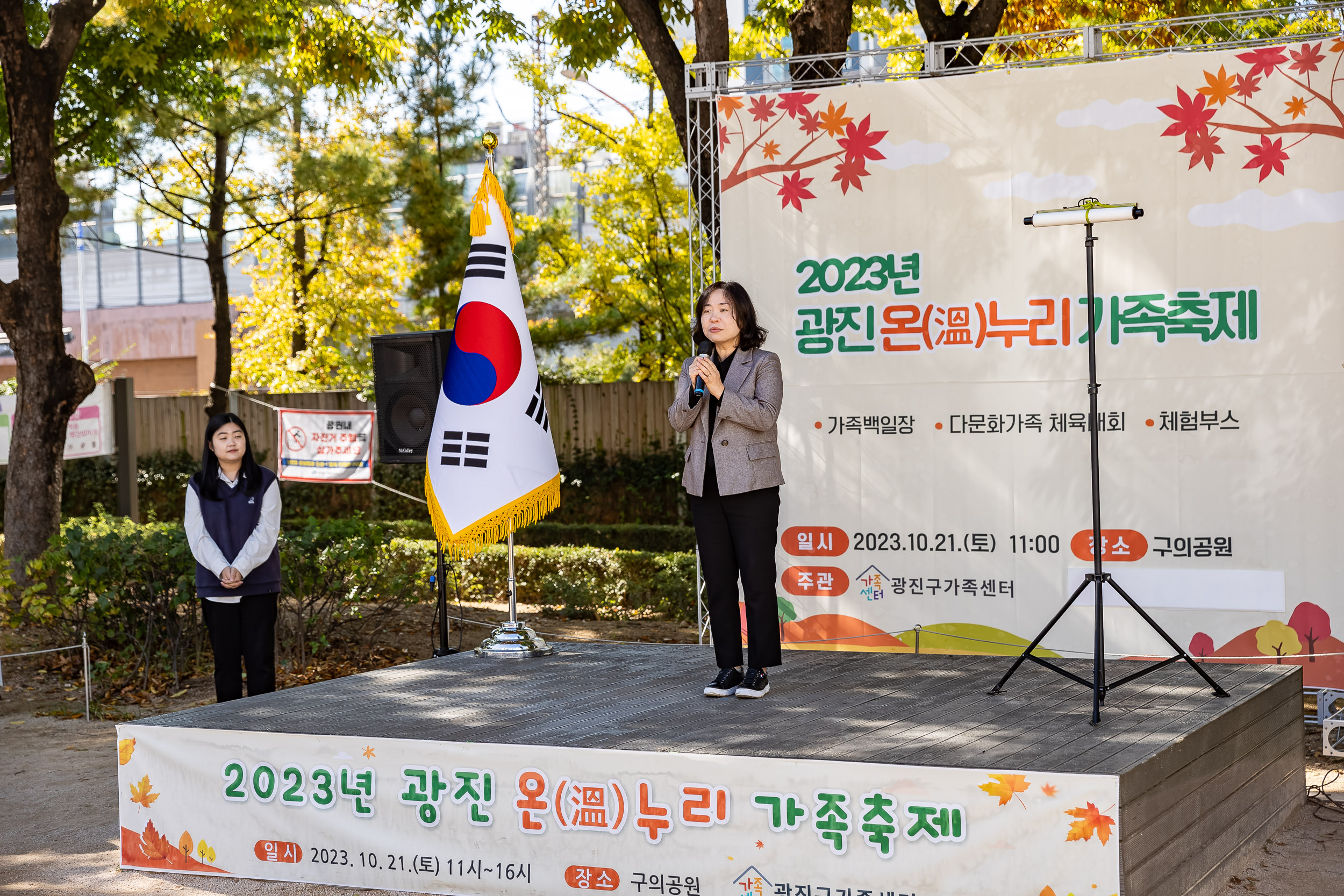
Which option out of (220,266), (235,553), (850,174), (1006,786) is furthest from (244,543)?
(220,266)

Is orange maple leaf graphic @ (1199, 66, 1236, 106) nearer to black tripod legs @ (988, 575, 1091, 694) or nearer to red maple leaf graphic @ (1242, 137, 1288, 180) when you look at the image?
red maple leaf graphic @ (1242, 137, 1288, 180)

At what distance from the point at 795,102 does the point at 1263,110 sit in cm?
215

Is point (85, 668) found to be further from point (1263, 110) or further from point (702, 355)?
point (1263, 110)

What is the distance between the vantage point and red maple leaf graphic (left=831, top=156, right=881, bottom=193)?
246 inches

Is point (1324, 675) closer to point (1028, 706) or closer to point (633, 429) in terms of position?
point (1028, 706)

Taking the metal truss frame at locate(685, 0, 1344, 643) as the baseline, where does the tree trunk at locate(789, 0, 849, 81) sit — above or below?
above

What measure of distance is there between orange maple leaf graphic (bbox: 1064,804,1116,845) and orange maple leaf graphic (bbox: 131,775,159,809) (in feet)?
9.24

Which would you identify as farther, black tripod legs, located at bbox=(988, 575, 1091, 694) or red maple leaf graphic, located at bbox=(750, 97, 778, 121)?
red maple leaf graphic, located at bbox=(750, 97, 778, 121)

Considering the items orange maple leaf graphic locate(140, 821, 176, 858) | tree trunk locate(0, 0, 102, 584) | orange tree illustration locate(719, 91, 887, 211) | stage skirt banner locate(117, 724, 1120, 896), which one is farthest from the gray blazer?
tree trunk locate(0, 0, 102, 584)

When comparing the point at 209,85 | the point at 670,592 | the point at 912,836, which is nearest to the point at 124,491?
the point at 209,85

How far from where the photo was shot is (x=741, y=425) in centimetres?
432

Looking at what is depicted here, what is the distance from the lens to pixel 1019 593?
19.8 ft

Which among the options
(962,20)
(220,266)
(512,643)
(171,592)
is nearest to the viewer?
(512,643)

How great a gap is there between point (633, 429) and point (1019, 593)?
826 cm
